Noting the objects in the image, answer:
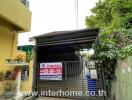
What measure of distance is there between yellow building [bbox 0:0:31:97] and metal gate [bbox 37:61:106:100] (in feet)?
7.39

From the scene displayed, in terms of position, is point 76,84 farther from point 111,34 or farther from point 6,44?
point 6,44

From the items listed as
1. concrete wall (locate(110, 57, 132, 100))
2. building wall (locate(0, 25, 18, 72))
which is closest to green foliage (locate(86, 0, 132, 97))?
concrete wall (locate(110, 57, 132, 100))

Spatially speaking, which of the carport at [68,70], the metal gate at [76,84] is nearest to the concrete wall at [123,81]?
the metal gate at [76,84]

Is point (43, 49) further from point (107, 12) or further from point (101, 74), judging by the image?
point (107, 12)

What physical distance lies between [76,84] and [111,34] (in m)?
3.77

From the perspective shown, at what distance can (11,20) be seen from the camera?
8430 millimetres

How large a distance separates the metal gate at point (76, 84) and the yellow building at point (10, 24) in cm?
225

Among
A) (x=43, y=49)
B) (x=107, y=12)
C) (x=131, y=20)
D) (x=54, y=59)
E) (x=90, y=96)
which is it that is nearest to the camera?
(x=90, y=96)

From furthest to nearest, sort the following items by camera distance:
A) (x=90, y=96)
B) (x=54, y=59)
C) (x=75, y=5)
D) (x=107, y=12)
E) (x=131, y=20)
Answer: (x=107, y=12)
(x=131, y=20)
(x=75, y=5)
(x=54, y=59)
(x=90, y=96)

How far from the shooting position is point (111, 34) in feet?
33.7

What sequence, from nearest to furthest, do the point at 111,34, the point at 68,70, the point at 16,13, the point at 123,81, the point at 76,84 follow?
1. the point at 123,81
2. the point at 76,84
3. the point at 68,70
4. the point at 16,13
5. the point at 111,34

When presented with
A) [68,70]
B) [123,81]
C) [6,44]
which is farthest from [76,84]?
[6,44]

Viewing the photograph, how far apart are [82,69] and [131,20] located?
25.8ft

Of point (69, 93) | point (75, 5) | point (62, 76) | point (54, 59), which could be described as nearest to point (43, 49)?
point (54, 59)
